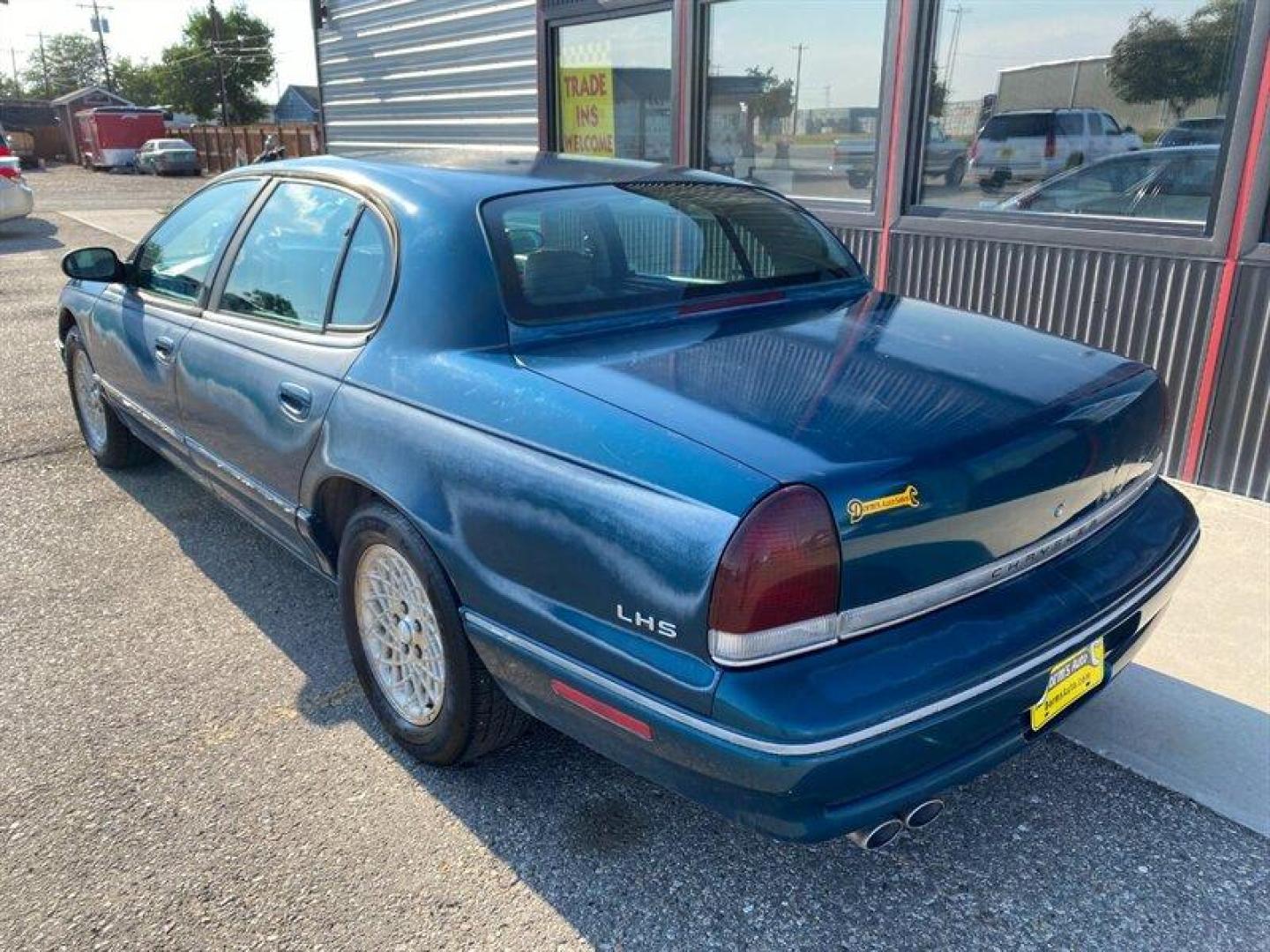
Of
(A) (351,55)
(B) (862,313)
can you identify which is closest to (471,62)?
(A) (351,55)

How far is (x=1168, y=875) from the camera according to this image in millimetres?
2363

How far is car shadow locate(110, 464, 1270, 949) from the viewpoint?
2211mm

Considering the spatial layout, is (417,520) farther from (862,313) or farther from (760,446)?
(862,313)

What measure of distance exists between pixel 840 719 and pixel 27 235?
18.8m

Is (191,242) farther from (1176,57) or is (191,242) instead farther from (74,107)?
(74,107)

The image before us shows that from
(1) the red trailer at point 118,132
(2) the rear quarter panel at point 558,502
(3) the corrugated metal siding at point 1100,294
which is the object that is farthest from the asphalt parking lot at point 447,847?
(1) the red trailer at point 118,132

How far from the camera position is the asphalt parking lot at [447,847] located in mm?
2217

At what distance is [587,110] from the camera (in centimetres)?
845

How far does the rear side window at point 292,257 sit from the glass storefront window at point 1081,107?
3722mm

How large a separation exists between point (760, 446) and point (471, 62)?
8938 mm

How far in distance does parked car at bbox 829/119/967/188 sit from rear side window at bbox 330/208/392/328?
380cm

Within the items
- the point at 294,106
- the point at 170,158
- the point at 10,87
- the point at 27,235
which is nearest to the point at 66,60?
the point at 10,87

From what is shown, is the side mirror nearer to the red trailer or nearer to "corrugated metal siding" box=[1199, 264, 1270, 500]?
"corrugated metal siding" box=[1199, 264, 1270, 500]

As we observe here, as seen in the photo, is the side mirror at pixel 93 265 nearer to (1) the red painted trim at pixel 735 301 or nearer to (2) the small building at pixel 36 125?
(1) the red painted trim at pixel 735 301
